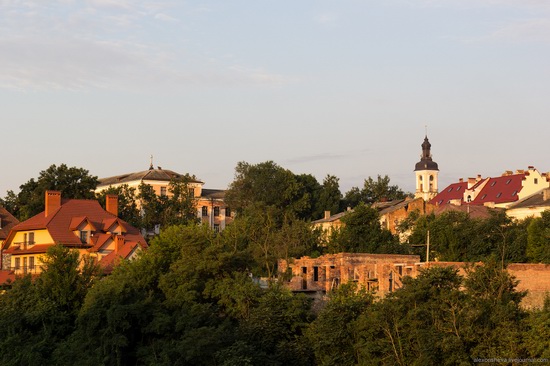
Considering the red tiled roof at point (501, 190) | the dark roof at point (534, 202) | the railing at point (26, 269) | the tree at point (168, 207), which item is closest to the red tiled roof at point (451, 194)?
the red tiled roof at point (501, 190)

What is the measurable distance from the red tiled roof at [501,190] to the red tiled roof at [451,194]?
320 centimetres

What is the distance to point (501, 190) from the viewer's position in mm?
83375

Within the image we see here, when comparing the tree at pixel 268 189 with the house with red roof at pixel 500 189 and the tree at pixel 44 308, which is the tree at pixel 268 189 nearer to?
the house with red roof at pixel 500 189

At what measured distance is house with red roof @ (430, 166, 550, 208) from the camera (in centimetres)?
8081

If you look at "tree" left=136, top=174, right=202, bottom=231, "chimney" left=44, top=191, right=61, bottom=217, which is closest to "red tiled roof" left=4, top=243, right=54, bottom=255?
"chimney" left=44, top=191, right=61, bottom=217

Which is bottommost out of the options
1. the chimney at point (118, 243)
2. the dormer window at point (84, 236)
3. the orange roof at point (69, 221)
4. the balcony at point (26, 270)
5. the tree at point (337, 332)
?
the tree at point (337, 332)

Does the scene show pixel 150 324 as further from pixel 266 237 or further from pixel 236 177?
pixel 236 177

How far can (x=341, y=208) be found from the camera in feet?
309

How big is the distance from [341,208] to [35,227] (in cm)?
4044

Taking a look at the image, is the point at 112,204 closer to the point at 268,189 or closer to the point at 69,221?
the point at 69,221

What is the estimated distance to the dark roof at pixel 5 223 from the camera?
65.1m

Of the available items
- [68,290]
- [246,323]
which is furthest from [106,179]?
[246,323]

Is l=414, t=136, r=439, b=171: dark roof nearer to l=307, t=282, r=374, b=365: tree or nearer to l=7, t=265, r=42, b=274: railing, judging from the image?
l=7, t=265, r=42, b=274: railing

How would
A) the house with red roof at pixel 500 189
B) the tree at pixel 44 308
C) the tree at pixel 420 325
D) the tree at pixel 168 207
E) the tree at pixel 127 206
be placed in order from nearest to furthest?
the tree at pixel 420 325
the tree at pixel 44 308
the tree at pixel 127 206
the tree at pixel 168 207
the house with red roof at pixel 500 189
